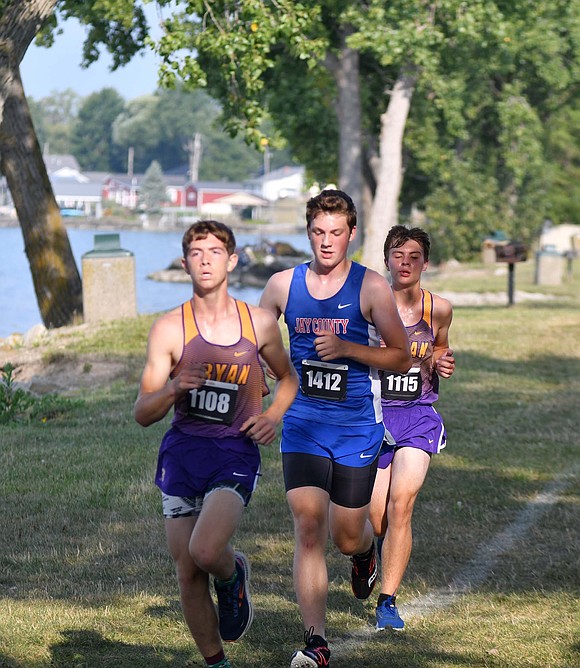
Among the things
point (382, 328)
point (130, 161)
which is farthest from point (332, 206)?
point (130, 161)

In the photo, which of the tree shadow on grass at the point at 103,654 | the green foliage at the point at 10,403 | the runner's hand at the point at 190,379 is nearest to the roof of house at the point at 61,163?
the green foliage at the point at 10,403

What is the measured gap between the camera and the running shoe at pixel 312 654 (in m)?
5.66

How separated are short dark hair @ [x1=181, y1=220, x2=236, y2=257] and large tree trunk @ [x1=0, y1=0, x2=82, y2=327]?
49.7 feet

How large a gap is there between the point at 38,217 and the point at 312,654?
52.1ft

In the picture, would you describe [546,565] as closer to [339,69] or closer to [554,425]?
[554,425]

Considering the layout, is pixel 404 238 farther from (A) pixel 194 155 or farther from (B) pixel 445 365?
(A) pixel 194 155

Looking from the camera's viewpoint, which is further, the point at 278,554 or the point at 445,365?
the point at 278,554

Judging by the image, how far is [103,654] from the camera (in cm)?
604

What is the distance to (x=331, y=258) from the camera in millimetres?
6008

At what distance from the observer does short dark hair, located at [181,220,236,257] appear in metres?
5.36

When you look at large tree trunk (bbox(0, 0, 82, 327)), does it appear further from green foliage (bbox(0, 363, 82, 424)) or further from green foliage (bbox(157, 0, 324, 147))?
green foliage (bbox(0, 363, 82, 424))

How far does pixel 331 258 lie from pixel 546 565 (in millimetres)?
3032

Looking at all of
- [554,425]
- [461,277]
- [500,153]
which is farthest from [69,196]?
[554,425]

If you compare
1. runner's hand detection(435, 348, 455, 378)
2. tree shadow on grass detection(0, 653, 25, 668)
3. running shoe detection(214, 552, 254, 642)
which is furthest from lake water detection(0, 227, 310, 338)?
running shoe detection(214, 552, 254, 642)
